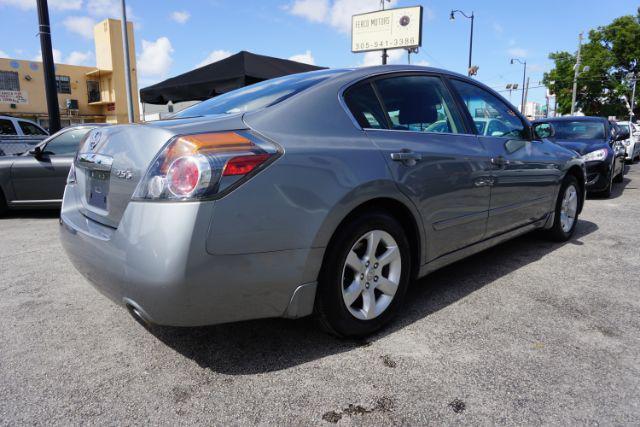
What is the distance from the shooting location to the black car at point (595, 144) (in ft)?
24.5

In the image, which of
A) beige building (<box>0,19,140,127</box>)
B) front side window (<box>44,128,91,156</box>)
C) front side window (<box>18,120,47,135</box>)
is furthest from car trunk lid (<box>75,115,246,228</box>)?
beige building (<box>0,19,140,127</box>)

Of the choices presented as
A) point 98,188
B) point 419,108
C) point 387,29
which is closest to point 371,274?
point 419,108

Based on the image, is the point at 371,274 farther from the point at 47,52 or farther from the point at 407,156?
the point at 47,52

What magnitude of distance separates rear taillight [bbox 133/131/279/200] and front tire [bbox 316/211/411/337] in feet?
1.96

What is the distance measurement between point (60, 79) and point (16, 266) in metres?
36.1

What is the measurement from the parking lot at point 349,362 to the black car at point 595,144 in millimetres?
4715

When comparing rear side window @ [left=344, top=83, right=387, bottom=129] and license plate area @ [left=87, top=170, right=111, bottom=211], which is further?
rear side window @ [left=344, top=83, right=387, bottom=129]

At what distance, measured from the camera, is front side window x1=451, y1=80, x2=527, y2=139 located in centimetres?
330

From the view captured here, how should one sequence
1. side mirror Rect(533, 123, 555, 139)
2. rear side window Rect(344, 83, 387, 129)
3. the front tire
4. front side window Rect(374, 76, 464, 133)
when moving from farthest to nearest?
side mirror Rect(533, 123, 555, 139), front side window Rect(374, 76, 464, 133), rear side window Rect(344, 83, 387, 129), the front tire

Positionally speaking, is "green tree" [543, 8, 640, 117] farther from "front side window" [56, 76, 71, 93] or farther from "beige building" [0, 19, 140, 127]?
"front side window" [56, 76, 71, 93]

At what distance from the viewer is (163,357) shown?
2.31 metres

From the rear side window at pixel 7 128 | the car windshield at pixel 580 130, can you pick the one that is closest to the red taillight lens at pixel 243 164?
the car windshield at pixel 580 130

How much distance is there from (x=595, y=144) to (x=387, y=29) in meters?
15.0

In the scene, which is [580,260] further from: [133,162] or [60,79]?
[60,79]
